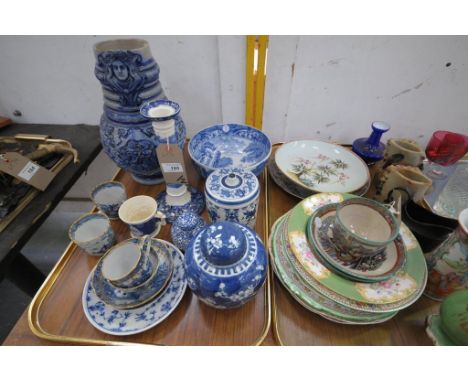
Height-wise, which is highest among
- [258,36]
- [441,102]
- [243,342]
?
[258,36]

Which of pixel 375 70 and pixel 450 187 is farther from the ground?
pixel 375 70

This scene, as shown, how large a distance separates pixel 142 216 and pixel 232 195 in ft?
0.95

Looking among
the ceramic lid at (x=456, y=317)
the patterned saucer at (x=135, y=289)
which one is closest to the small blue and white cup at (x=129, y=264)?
the patterned saucer at (x=135, y=289)

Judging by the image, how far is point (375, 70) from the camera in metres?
0.88

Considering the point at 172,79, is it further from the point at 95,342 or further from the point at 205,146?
the point at 95,342

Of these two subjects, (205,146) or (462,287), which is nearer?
(462,287)

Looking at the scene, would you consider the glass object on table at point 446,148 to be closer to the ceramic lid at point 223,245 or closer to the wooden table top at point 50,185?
the ceramic lid at point 223,245

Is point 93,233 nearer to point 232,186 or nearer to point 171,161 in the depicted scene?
point 171,161

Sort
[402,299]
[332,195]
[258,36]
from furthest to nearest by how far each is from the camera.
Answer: [258,36] < [332,195] < [402,299]

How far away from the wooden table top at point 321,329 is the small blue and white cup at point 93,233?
151mm

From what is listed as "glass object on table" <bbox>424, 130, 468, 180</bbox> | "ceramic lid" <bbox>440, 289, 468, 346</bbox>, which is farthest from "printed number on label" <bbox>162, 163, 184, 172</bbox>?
"glass object on table" <bbox>424, 130, 468, 180</bbox>

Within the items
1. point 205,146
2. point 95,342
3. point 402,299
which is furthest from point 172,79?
point 402,299

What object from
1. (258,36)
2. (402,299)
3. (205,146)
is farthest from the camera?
(205,146)

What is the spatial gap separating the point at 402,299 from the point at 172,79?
97cm
